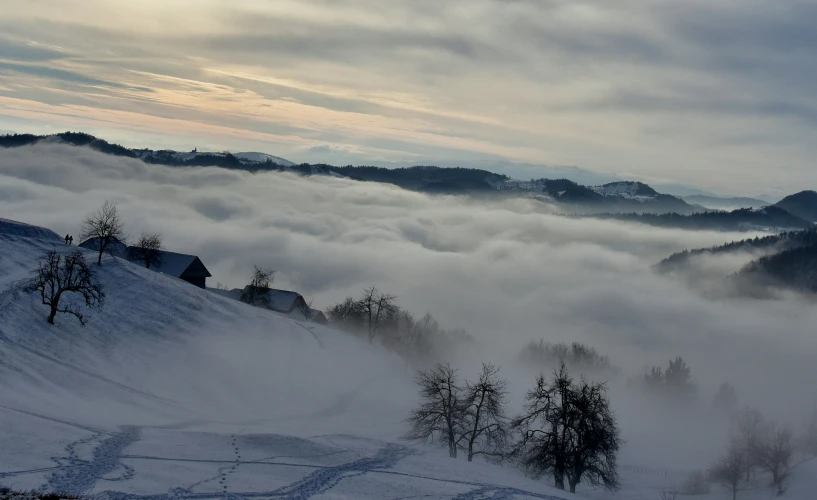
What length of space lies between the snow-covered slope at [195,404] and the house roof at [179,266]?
19.2 meters

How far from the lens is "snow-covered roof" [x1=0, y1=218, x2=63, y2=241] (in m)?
69.1

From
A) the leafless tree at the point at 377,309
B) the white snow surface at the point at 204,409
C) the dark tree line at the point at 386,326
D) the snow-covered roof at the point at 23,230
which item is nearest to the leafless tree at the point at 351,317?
the dark tree line at the point at 386,326

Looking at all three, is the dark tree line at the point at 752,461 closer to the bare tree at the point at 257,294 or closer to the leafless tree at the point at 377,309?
the leafless tree at the point at 377,309

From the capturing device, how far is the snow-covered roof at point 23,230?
69.1 meters

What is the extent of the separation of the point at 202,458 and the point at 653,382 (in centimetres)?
12283

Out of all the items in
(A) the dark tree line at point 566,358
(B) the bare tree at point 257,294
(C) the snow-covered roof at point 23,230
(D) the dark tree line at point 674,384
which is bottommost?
(D) the dark tree line at point 674,384

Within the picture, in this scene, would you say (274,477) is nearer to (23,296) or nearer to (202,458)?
(202,458)

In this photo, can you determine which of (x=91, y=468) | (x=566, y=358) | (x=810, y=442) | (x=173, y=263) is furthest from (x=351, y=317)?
(x=91, y=468)

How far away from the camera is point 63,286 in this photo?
55.5 m

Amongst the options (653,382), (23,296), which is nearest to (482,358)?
(653,382)

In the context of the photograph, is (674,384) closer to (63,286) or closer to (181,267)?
(181,267)

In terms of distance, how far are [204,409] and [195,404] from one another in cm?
133

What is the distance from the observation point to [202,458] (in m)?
28.6

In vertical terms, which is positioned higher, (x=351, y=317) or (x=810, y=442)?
(x=351, y=317)
